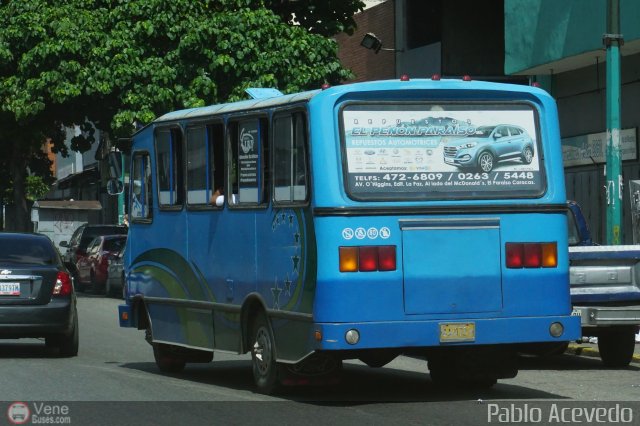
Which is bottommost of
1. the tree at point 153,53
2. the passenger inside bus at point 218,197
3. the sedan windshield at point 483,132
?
the passenger inside bus at point 218,197

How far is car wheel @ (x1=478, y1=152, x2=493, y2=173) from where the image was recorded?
13070 millimetres

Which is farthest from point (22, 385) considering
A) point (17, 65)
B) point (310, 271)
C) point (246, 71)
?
point (17, 65)

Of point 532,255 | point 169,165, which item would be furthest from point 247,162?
point 532,255

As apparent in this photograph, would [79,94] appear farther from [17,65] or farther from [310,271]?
[310,271]

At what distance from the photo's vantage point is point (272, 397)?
13391 millimetres

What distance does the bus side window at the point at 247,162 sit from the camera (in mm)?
13828

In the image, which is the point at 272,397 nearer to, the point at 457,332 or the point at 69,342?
the point at 457,332

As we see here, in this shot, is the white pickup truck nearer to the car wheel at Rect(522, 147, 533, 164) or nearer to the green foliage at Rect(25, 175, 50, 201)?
the car wheel at Rect(522, 147, 533, 164)

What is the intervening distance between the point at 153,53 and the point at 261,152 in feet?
66.6

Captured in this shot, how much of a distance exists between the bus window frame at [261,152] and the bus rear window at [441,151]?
1.14 meters

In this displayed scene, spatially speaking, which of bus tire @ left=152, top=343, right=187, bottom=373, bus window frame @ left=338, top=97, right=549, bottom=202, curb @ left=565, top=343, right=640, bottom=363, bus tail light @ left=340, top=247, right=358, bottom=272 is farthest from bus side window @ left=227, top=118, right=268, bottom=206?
curb @ left=565, top=343, right=640, bottom=363

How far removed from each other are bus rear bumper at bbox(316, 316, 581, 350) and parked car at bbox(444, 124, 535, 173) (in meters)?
1.33

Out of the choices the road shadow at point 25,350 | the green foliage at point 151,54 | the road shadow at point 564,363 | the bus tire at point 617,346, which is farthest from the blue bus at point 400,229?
the green foliage at point 151,54

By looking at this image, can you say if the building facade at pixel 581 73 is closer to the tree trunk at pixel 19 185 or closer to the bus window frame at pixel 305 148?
the bus window frame at pixel 305 148
